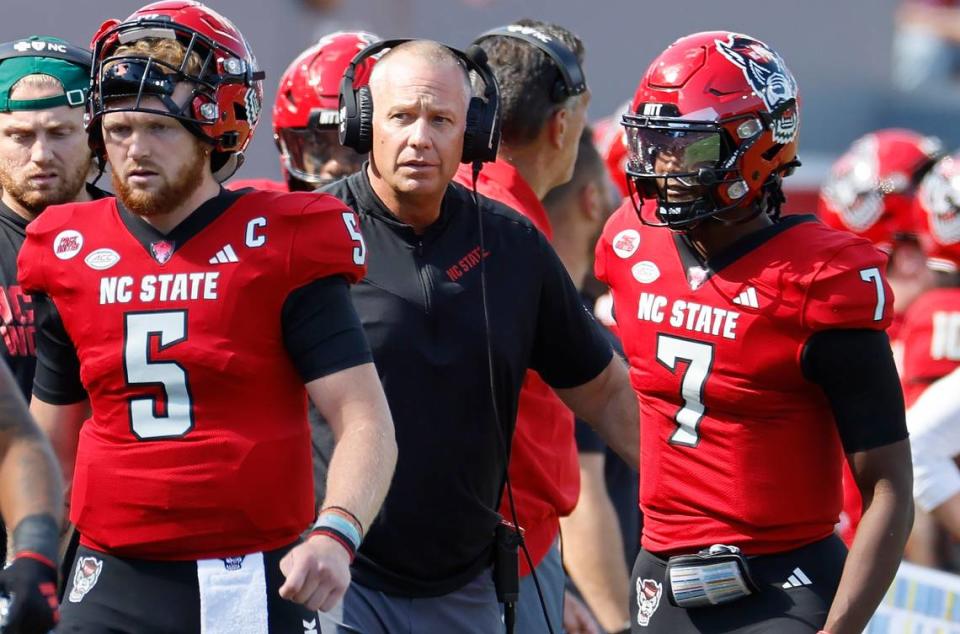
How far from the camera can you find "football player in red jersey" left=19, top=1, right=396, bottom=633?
3402mm

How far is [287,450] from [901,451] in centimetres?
135

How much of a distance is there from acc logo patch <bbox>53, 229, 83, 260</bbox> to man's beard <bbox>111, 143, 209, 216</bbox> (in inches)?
4.8

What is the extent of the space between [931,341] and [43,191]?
11.5ft

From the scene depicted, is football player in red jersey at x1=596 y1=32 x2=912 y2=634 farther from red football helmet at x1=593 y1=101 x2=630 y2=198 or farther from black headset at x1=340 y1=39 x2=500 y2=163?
red football helmet at x1=593 y1=101 x2=630 y2=198

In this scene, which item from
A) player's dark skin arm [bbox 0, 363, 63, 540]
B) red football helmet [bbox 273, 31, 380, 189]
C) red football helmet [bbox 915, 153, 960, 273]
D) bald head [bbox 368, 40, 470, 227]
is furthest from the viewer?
red football helmet [bbox 915, 153, 960, 273]

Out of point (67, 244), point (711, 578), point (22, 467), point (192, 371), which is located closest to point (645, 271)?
point (711, 578)

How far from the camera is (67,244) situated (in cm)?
354

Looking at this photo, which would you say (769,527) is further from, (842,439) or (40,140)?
(40,140)

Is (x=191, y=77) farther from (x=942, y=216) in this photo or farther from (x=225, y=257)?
(x=942, y=216)

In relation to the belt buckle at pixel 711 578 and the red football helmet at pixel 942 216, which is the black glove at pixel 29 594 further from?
the red football helmet at pixel 942 216

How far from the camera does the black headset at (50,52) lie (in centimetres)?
464

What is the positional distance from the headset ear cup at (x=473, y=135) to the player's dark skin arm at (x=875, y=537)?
1221 millimetres

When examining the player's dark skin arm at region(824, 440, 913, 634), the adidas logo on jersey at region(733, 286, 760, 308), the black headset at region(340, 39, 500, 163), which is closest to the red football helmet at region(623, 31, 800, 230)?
the adidas logo on jersey at region(733, 286, 760, 308)

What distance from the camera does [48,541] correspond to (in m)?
2.97
